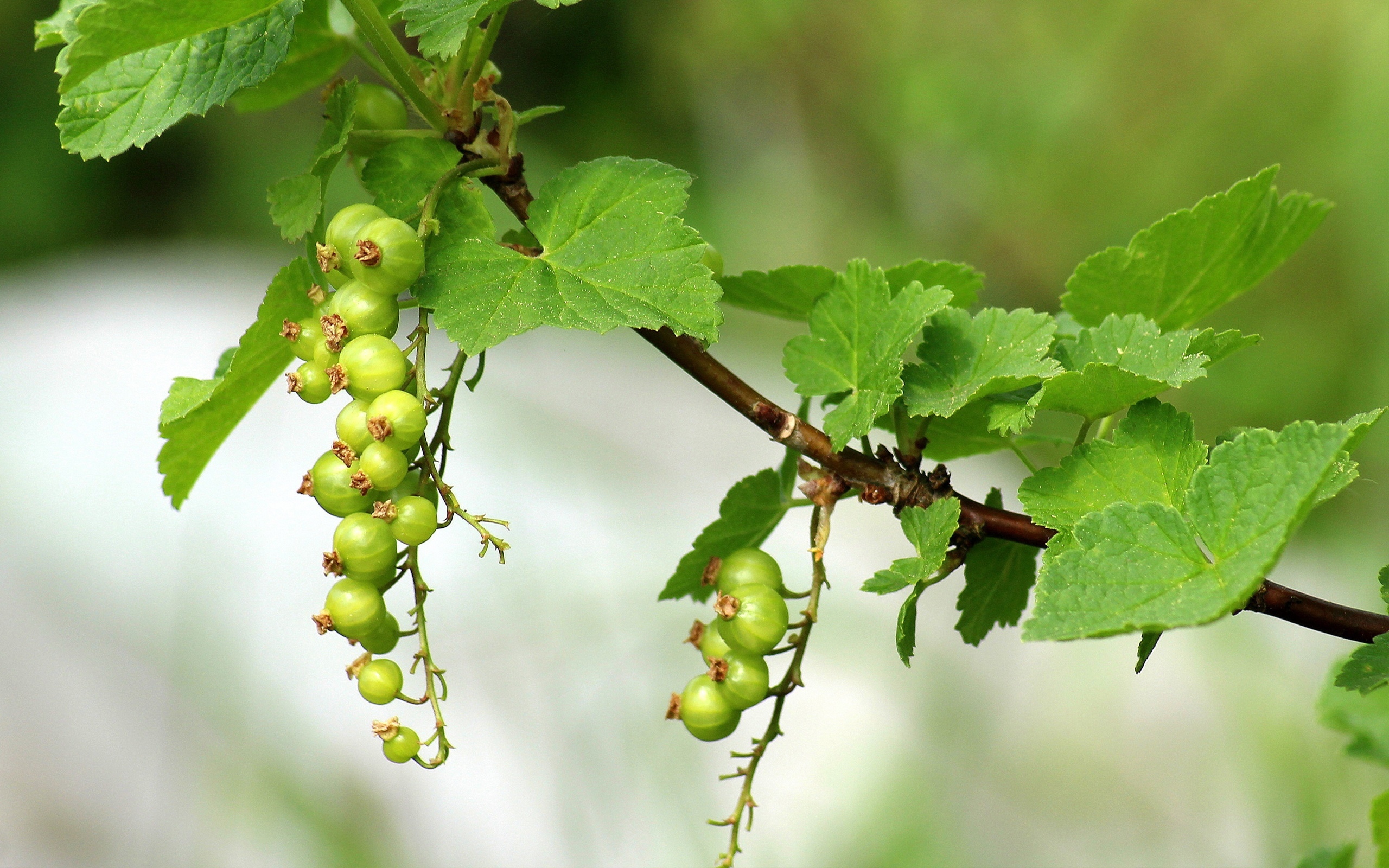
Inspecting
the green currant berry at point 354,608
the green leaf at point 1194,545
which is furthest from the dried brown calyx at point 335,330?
the green leaf at point 1194,545

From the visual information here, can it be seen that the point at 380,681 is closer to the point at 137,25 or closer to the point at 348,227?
the point at 348,227

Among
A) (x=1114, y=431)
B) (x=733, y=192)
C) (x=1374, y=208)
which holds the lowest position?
(x=1114, y=431)

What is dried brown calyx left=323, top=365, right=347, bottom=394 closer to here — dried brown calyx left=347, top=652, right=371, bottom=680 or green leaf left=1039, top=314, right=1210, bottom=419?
dried brown calyx left=347, top=652, right=371, bottom=680

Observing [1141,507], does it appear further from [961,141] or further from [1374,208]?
[961,141]

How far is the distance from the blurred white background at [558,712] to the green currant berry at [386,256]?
1.35 m

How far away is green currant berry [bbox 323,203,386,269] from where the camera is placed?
480 millimetres

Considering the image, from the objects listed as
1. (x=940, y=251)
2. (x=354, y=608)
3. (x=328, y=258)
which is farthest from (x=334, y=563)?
(x=940, y=251)

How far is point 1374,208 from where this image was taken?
2.23m

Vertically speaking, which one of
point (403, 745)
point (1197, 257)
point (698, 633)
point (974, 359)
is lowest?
point (403, 745)

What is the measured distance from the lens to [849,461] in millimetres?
558

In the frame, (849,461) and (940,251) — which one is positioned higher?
(940,251)

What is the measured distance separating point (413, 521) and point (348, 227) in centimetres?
14

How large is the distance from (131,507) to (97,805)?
647mm

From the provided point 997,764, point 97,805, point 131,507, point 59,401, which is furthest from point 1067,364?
point 59,401
